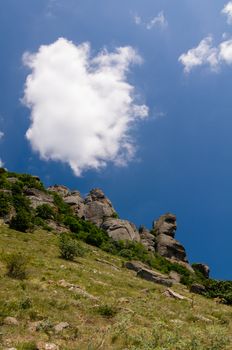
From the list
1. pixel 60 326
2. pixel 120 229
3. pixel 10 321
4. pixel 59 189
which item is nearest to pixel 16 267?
pixel 10 321

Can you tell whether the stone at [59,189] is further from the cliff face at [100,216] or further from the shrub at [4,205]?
the shrub at [4,205]

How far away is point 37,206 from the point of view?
74500 mm

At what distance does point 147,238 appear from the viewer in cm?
9994

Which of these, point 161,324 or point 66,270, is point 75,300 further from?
point 66,270

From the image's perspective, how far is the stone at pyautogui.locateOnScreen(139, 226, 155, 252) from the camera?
309ft

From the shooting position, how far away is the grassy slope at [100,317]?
50.7ft

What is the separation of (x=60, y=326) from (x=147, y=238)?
84670mm

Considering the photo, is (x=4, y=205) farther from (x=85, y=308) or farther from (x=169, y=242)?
(x=169, y=242)

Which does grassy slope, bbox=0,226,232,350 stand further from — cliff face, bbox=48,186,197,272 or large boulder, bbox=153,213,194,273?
large boulder, bbox=153,213,194,273

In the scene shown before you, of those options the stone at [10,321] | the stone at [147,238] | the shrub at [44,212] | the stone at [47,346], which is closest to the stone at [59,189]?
the stone at [147,238]

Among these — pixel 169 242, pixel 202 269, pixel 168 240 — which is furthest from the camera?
pixel 202 269

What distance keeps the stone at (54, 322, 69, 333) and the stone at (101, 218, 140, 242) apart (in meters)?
68.3

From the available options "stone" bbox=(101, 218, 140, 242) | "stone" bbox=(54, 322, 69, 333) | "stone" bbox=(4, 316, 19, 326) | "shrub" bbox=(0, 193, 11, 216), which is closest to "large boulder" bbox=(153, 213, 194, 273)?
"stone" bbox=(101, 218, 140, 242)

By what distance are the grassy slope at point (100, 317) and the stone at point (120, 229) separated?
54.9m
